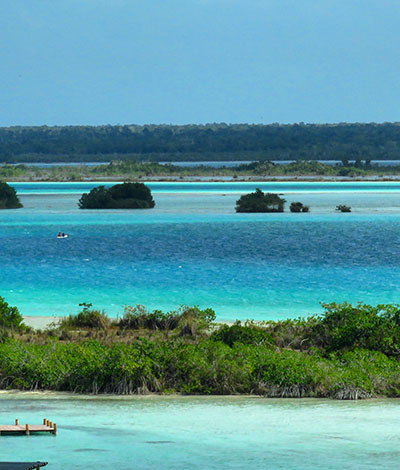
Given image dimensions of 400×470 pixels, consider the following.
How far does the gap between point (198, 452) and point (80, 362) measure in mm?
3826

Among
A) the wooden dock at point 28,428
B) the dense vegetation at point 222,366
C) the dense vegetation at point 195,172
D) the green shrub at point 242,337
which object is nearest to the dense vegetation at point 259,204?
the green shrub at point 242,337

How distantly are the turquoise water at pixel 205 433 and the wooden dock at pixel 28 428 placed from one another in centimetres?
9

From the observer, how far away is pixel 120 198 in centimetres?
7094

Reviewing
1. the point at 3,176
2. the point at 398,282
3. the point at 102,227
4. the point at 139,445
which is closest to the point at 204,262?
the point at 398,282

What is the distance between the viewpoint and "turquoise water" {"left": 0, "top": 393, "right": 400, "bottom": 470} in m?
11.1

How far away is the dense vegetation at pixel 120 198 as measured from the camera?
229 feet

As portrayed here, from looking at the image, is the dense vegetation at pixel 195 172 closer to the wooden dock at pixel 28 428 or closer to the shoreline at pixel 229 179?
the shoreline at pixel 229 179

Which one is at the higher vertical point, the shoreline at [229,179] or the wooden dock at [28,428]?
the wooden dock at [28,428]

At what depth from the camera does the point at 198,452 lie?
37.7 feet

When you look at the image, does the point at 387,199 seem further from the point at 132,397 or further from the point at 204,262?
the point at 132,397

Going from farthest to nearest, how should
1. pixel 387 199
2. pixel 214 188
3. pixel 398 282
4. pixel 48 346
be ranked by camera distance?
1. pixel 214 188
2. pixel 387 199
3. pixel 398 282
4. pixel 48 346

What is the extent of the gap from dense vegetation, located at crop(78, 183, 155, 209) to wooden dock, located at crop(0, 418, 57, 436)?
5768 cm

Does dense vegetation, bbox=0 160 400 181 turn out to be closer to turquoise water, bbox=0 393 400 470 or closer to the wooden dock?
turquoise water, bbox=0 393 400 470

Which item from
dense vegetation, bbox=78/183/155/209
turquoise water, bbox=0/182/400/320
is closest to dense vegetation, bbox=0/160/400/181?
dense vegetation, bbox=78/183/155/209
